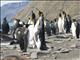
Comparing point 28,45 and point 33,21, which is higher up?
point 33,21

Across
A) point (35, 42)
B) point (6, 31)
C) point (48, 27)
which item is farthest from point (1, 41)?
point (48, 27)

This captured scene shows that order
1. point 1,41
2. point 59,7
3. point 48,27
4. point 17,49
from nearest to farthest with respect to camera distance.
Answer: point 17,49 < point 1,41 < point 48,27 < point 59,7

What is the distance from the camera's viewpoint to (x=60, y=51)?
9461 millimetres

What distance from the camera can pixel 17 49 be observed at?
33.1 ft

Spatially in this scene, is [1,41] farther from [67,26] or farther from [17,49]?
[67,26]

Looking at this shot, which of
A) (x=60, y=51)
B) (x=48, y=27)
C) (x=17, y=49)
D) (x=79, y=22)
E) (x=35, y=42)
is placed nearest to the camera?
(x=60, y=51)

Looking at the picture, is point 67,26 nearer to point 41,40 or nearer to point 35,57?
point 41,40

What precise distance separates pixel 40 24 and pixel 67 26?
712 centimetres

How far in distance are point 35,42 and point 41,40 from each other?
0.39 meters

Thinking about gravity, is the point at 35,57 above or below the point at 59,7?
below

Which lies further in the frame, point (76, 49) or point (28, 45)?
point (28, 45)

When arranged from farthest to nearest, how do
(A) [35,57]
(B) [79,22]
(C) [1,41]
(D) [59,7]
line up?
(D) [59,7] < (B) [79,22] < (C) [1,41] < (A) [35,57]

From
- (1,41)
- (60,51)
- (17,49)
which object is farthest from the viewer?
(1,41)

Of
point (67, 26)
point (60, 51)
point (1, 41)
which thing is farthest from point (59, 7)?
point (60, 51)
